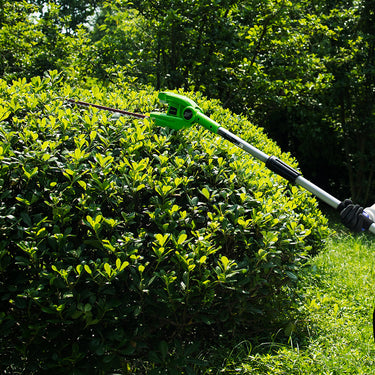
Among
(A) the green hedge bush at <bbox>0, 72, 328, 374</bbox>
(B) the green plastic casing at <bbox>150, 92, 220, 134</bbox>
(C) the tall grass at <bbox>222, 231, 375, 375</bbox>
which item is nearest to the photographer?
(A) the green hedge bush at <bbox>0, 72, 328, 374</bbox>

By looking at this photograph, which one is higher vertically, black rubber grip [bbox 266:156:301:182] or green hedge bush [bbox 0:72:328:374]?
black rubber grip [bbox 266:156:301:182]

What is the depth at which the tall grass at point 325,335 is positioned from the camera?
2828 mm

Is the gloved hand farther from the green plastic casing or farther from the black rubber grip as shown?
the green plastic casing

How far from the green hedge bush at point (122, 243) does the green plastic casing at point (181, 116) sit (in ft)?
0.39

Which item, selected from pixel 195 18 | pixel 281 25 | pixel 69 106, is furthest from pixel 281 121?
pixel 69 106

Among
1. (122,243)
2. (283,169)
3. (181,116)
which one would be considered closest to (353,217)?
(283,169)

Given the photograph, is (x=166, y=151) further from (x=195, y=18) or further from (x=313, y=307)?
(x=195, y=18)

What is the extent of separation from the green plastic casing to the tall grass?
56.3 inches

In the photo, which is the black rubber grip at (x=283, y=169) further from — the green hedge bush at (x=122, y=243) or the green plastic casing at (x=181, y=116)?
the green plastic casing at (x=181, y=116)

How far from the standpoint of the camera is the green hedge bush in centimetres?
226

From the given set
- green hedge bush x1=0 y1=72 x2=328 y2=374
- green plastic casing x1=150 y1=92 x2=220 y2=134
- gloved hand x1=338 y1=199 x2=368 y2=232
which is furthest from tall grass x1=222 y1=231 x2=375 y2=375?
green plastic casing x1=150 y1=92 x2=220 y2=134

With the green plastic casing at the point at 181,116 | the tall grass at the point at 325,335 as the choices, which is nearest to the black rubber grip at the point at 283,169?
the green plastic casing at the point at 181,116

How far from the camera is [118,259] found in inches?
86.7

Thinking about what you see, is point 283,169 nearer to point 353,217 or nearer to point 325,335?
point 353,217
